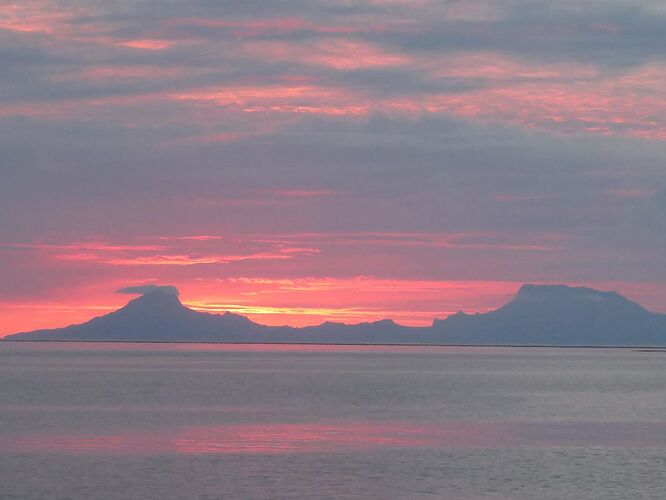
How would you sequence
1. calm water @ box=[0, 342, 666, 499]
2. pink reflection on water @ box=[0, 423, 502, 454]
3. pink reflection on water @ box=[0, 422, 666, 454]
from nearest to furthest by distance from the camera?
calm water @ box=[0, 342, 666, 499] → pink reflection on water @ box=[0, 423, 502, 454] → pink reflection on water @ box=[0, 422, 666, 454]

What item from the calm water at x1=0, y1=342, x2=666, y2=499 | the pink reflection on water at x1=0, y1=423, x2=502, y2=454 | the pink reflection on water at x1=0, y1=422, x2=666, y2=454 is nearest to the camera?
the calm water at x1=0, y1=342, x2=666, y2=499

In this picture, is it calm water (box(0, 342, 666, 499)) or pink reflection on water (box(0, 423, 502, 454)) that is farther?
pink reflection on water (box(0, 423, 502, 454))

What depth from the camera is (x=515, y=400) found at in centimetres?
11469

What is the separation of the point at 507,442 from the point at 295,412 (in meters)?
25.8

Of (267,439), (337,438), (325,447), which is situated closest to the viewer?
(325,447)

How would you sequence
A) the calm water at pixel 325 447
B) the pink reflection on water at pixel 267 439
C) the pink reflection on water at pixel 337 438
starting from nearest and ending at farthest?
the calm water at pixel 325 447 → the pink reflection on water at pixel 267 439 → the pink reflection on water at pixel 337 438

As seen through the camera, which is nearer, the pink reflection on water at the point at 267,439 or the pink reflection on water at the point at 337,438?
the pink reflection on water at the point at 267,439

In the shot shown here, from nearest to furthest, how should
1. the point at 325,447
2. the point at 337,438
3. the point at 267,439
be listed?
the point at 325,447, the point at 267,439, the point at 337,438

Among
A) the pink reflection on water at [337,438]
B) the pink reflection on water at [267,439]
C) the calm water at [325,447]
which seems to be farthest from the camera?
the pink reflection on water at [337,438]

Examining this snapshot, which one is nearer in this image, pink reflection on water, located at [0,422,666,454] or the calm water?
the calm water

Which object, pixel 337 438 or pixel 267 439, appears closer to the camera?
pixel 267 439

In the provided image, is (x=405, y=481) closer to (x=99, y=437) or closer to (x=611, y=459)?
(x=611, y=459)

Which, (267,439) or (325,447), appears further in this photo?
(267,439)

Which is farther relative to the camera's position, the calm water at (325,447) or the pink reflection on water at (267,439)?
the pink reflection on water at (267,439)
